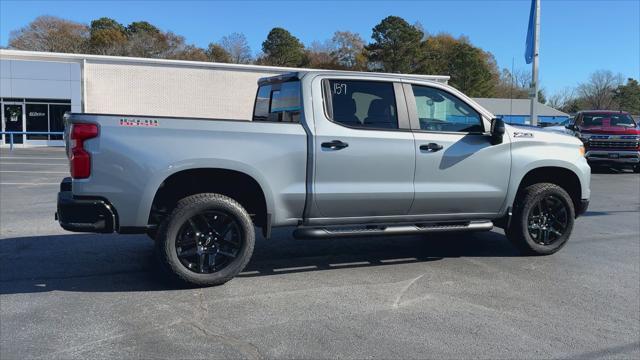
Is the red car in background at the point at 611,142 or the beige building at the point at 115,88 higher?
the beige building at the point at 115,88

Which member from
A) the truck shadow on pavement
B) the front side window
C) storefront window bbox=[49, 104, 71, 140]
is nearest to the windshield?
the truck shadow on pavement

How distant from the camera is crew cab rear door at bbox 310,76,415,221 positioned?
5.31 metres

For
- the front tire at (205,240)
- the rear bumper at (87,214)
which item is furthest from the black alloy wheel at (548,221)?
the rear bumper at (87,214)

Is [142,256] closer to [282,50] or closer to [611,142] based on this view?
[611,142]

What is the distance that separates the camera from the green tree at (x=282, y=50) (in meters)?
72.3

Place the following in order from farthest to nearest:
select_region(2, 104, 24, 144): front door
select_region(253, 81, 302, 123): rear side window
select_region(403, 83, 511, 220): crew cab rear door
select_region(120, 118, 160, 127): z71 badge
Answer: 1. select_region(2, 104, 24, 144): front door
2. select_region(403, 83, 511, 220): crew cab rear door
3. select_region(253, 81, 302, 123): rear side window
4. select_region(120, 118, 160, 127): z71 badge

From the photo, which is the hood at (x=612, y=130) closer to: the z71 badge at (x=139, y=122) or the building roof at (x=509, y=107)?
the z71 badge at (x=139, y=122)

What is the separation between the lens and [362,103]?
566 cm

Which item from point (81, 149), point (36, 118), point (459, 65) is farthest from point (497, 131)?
point (459, 65)

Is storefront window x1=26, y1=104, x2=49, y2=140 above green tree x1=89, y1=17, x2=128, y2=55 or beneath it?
beneath

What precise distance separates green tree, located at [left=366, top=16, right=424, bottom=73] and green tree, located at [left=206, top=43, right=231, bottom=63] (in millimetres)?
18203

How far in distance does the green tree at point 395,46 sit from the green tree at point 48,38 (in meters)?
35.7

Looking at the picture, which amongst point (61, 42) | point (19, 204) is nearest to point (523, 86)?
point (61, 42)

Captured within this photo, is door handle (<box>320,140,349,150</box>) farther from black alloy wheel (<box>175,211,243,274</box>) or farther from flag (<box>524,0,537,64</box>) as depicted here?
flag (<box>524,0,537,64</box>)
